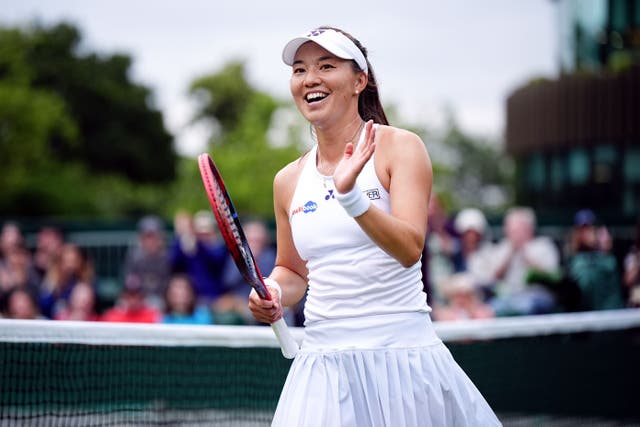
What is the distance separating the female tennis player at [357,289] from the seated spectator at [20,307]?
21.9 ft

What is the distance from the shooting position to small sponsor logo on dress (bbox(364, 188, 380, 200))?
3758mm

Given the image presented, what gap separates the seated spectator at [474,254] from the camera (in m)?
11.0

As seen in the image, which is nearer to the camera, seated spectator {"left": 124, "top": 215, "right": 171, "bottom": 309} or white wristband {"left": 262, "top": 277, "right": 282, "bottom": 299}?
white wristband {"left": 262, "top": 277, "right": 282, "bottom": 299}

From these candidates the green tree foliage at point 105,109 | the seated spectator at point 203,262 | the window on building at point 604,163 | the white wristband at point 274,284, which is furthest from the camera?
the green tree foliage at point 105,109

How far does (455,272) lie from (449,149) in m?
77.4

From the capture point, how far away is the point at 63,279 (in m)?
11.5

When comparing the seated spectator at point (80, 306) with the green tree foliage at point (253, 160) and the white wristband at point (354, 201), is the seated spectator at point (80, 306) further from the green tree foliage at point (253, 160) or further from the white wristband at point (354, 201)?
the green tree foliage at point (253, 160)

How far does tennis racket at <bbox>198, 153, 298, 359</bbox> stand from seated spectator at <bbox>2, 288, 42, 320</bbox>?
21.4 ft

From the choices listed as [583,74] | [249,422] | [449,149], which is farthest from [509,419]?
[449,149]

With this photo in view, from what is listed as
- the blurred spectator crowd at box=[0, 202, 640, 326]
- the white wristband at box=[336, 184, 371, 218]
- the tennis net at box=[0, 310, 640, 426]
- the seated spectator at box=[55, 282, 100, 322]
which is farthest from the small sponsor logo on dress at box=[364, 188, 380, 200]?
the seated spectator at box=[55, 282, 100, 322]

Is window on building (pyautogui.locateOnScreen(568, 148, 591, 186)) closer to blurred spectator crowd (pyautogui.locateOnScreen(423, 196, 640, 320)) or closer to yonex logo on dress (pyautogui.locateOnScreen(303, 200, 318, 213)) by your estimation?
blurred spectator crowd (pyautogui.locateOnScreen(423, 196, 640, 320))

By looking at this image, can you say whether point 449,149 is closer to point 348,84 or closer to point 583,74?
point 583,74

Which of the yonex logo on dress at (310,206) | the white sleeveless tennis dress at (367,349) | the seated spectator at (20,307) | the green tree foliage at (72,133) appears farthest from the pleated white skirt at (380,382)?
the green tree foliage at (72,133)

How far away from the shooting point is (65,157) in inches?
2662
